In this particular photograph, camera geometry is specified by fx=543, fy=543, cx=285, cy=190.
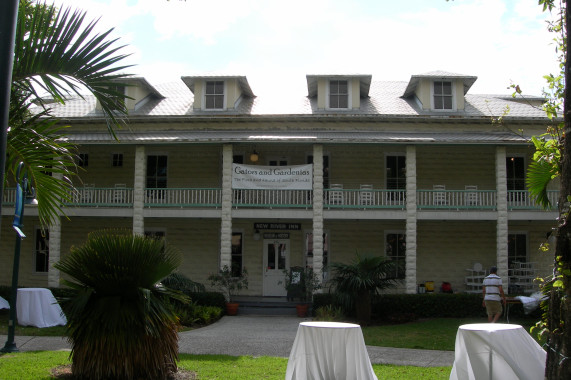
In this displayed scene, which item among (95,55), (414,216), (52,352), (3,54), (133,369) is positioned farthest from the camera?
(414,216)

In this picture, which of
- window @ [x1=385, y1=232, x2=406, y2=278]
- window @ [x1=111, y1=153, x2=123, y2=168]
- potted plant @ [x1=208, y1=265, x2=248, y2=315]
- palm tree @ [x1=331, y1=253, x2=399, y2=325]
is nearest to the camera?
palm tree @ [x1=331, y1=253, x2=399, y2=325]

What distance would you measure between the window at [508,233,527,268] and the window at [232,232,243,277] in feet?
34.0

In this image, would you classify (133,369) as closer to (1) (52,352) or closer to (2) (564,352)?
(1) (52,352)

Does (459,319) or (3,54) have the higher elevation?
(3,54)

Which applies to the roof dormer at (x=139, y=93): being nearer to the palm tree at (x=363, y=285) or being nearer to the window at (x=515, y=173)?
the palm tree at (x=363, y=285)

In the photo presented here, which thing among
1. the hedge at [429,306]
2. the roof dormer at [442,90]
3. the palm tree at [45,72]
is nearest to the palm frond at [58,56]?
the palm tree at [45,72]

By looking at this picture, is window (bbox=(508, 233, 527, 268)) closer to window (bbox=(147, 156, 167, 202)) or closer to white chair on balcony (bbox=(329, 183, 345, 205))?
white chair on balcony (bbox=(329, 183, 345, 205))

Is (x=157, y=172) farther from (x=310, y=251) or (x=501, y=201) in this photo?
(x=501, y=201)

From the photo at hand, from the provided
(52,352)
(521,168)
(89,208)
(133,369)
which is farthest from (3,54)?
(521,168)

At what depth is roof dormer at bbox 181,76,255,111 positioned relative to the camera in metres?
21.5

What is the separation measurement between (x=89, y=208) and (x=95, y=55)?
50.9 ft

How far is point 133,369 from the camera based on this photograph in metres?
7.76

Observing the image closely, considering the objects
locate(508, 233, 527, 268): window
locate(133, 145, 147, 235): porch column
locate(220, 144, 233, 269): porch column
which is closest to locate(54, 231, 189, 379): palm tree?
locate(220, 144, 233, 269): porch column

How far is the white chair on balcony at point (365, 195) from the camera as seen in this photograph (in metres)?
19.2
